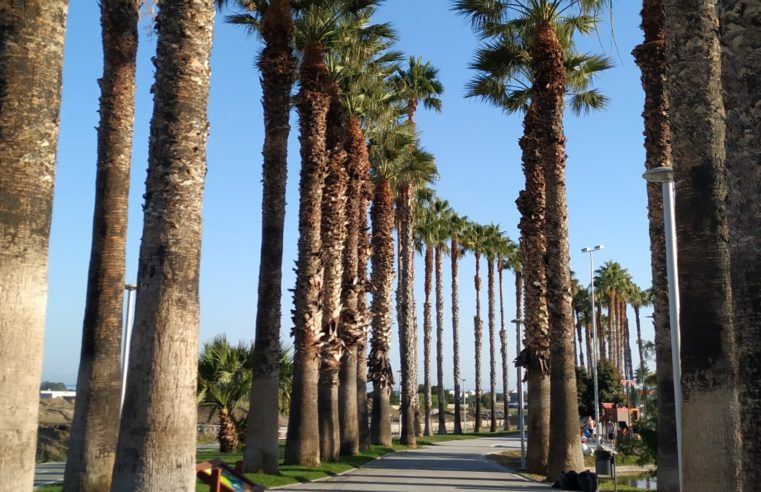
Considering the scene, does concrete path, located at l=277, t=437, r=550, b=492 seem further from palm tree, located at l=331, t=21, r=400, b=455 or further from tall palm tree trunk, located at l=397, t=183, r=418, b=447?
tall palm tree trunk, located at l=397, t=183, r=418, b=447

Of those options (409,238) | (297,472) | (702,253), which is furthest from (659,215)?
(409,238)

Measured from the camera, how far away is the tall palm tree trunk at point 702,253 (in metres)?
8.45

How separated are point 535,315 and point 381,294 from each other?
35.6ft

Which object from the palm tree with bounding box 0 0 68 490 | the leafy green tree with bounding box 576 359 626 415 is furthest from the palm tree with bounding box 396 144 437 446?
the palm tree with bounding box 0 0 68 490

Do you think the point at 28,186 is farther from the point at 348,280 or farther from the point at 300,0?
the point at 348,280

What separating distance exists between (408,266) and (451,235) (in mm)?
25786

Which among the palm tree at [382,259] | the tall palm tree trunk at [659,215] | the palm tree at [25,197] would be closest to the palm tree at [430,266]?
the palm tree at [382,259]

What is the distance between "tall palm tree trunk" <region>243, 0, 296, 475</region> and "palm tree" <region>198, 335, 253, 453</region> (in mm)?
6801

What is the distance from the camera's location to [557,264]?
67.5ft

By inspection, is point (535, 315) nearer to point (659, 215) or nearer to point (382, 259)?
point (659, 215)

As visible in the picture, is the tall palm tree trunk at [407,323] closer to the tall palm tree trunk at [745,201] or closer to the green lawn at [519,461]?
the green lawn at [519,461]

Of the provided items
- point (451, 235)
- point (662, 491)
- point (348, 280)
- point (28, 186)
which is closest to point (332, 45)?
point (348, 280)

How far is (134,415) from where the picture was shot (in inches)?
301

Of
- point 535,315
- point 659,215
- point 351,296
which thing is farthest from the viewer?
point 351,296
